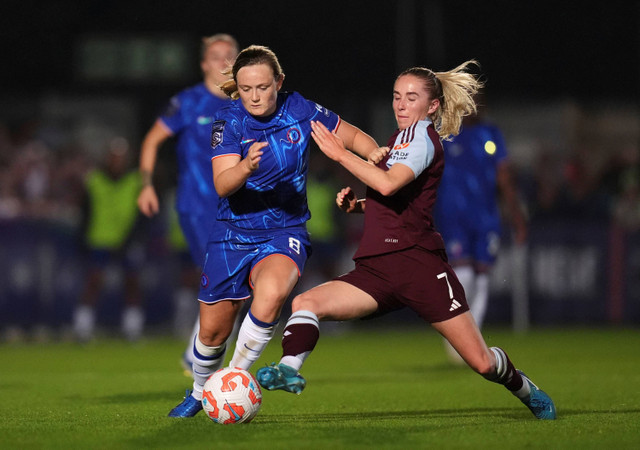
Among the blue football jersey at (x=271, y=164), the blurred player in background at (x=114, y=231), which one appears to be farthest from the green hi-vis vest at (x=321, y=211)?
the blue football jersey at (x=271, y=164)

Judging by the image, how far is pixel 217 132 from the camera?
22.7 ft

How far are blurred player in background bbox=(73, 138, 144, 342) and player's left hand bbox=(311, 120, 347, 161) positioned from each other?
8855 mm

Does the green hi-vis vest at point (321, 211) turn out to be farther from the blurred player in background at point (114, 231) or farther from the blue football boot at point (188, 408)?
the blue football boot at point (188, 408)

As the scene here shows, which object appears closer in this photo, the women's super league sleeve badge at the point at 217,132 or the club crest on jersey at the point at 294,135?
the women's super league sleeve badge at the point at 217,132

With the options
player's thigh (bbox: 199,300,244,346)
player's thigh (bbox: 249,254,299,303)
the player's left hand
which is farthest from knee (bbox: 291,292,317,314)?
the player's left hand

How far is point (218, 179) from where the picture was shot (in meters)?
6.73

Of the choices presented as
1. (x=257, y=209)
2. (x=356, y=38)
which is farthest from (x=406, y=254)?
(x=356, y=38)

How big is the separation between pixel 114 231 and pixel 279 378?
977 cm

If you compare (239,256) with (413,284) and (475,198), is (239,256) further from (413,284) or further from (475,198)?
(475,198)

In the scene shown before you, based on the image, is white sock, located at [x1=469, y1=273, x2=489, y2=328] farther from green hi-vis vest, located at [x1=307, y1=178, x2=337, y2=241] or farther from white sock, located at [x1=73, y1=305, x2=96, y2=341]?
white sock, located at [x1=73, y1=305, x2=96, y2=341]

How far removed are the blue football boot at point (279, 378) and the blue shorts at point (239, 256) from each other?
0.95 metres

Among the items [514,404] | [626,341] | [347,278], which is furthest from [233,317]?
[626,341]

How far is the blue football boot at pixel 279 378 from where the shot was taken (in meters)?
5.96

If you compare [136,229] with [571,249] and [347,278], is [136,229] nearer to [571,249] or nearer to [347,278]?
[571,249]
